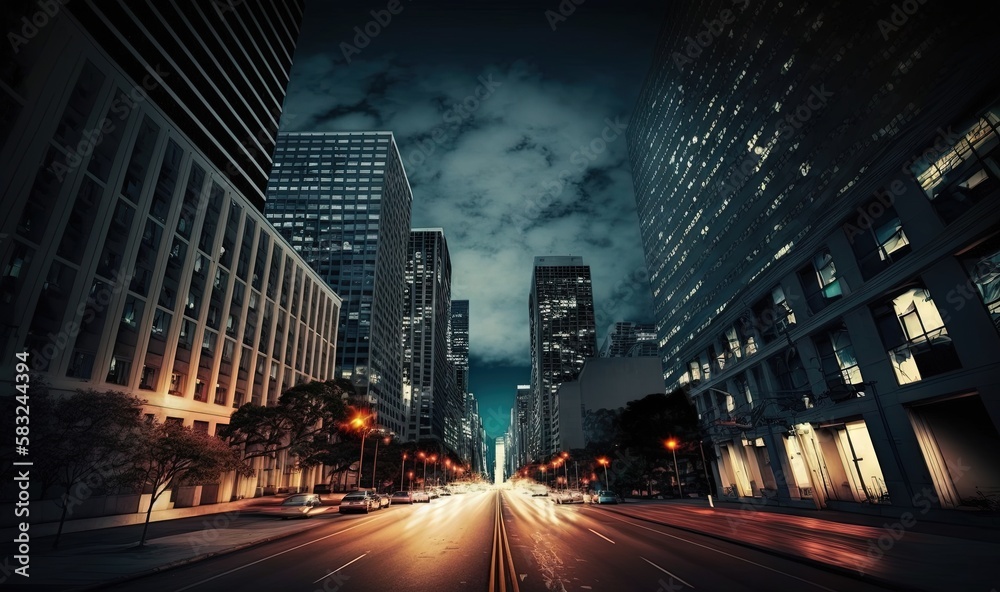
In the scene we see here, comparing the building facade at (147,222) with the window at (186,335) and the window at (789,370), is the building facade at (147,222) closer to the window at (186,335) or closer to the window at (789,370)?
the window at (186,335)

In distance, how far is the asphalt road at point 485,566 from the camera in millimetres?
10117

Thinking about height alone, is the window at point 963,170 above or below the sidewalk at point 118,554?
above

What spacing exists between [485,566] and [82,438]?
1886cm

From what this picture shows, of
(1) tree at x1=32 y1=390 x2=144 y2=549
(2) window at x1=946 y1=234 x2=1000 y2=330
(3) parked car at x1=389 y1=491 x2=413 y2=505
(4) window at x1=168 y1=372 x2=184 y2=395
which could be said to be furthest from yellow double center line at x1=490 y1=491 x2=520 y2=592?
(4) window at x1=168 y1=372 x2=184 y2=395

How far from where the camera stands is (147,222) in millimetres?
36719

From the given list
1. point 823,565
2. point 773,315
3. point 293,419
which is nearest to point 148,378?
point 293,419

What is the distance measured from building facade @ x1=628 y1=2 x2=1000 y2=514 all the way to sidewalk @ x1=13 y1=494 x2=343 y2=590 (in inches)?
1291

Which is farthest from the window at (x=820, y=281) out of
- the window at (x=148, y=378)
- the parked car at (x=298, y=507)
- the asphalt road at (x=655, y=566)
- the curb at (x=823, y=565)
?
the window at (x=148, y=378)

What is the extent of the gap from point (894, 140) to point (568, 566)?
91.1ft

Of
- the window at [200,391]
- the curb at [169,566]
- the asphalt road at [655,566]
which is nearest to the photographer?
the asphalt road at [655,566]

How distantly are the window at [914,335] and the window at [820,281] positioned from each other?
3.71m

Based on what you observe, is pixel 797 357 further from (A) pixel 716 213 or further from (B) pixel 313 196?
(B) pixel 313 196

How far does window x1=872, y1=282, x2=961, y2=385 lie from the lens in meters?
21.3

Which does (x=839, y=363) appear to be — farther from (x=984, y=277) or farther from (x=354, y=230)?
(x=354, y=230)
